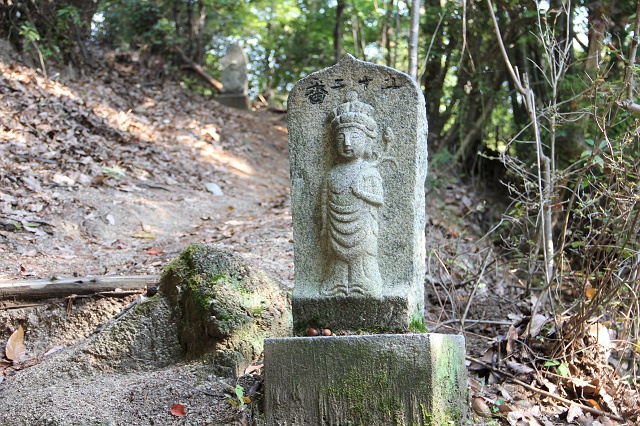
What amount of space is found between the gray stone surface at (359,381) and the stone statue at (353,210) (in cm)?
40

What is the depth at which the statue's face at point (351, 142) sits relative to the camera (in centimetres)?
369

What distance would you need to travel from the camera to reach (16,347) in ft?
15.6

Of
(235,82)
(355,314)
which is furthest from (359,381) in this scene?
(235,82)

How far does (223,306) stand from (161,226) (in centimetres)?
355

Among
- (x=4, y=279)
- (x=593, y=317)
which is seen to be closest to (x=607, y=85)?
(x=593, y=317)

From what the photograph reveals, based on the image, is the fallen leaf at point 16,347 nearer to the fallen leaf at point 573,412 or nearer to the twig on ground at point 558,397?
the twig on ground at point 558,397

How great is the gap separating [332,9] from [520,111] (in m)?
5.56

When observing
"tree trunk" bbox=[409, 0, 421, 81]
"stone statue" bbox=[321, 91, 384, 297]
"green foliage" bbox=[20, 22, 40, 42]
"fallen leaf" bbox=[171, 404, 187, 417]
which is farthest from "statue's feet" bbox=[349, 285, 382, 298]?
"green foliage" bbox=[20, 22, 40, 42]

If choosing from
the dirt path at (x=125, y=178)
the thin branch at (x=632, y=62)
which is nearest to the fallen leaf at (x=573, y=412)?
the thin branch at (x=632, y=62)

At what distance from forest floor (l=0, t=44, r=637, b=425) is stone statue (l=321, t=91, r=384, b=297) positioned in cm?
85

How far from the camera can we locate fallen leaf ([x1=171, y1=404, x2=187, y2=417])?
3.62m

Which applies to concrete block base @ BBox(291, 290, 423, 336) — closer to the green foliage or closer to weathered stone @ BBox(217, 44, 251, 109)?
the green foliage

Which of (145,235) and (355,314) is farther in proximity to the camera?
(145,235)

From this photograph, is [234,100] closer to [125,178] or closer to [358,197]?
[125,178]
